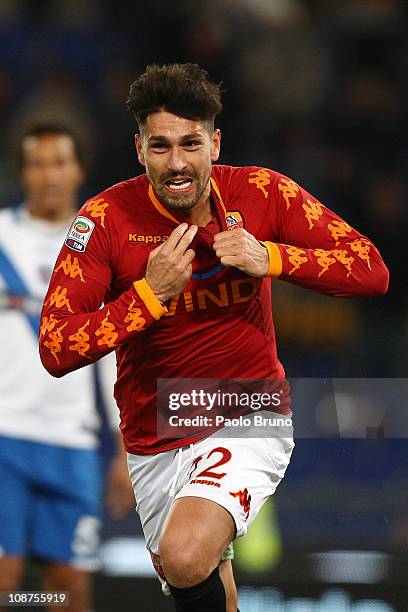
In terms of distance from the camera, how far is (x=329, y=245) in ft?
11.2

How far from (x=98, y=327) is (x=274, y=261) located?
58cm

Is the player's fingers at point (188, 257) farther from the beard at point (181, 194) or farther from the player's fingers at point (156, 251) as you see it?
the beard at point (181, 194)

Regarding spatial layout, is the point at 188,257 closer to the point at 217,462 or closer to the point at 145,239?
the point at 145,239

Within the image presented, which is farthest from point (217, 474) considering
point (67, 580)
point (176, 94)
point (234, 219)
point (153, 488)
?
point (67, 580)

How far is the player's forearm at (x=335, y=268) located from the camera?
3.25 m

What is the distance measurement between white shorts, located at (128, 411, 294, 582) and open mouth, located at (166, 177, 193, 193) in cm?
77

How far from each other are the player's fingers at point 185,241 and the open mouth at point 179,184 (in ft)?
0.55

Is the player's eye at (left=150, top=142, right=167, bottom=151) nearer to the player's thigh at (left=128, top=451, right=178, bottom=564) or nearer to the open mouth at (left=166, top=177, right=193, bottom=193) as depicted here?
the open mouth at (left=166, top=177, right=193, bottom=193)

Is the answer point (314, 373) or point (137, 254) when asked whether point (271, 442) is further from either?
point (314, 373)

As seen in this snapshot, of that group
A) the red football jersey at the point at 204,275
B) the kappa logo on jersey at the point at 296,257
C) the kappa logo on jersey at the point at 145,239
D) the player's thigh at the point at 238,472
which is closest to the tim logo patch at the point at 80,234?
the red football jersey at the point at 204,275

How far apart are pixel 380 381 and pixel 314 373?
365 mm

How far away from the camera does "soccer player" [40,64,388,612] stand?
10.1ft

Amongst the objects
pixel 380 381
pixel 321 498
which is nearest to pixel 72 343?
pixel 321 498

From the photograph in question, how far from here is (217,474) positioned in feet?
10.5
